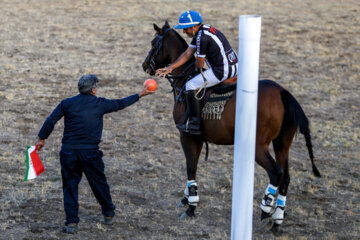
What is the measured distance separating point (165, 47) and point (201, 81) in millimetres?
996

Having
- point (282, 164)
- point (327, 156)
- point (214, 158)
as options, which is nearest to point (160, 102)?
point (214, 158)

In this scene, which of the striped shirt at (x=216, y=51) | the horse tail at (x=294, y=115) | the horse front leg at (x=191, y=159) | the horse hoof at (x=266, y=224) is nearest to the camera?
the horse tail at (x=294, y=115)

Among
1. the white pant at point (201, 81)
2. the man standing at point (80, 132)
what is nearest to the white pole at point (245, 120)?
the man standing at point (80, 132)

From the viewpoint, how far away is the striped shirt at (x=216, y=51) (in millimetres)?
8531

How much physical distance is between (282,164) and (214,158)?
3392 mm

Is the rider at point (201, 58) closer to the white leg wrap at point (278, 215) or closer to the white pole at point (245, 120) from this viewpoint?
the white leg wrap at point (278, 215)

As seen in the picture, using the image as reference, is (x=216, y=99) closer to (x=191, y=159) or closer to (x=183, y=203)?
(x=191, y=159)

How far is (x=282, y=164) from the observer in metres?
8.47

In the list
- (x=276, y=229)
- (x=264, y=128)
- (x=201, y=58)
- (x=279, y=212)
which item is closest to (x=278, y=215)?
(x=279, y=212)

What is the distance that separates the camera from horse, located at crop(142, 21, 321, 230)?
818cm

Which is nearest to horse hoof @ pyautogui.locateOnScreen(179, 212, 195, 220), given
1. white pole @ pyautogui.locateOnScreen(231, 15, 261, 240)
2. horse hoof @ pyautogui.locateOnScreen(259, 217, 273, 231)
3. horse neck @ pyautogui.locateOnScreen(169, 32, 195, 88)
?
horse hoof @ pyautogui.locateOnScreen(259, 217, 273, 231)

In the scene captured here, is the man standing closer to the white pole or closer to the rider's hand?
the rider's hand

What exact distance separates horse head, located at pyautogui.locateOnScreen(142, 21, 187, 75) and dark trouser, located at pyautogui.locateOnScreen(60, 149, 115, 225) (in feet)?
7.21

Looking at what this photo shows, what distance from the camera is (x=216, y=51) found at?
863cm
